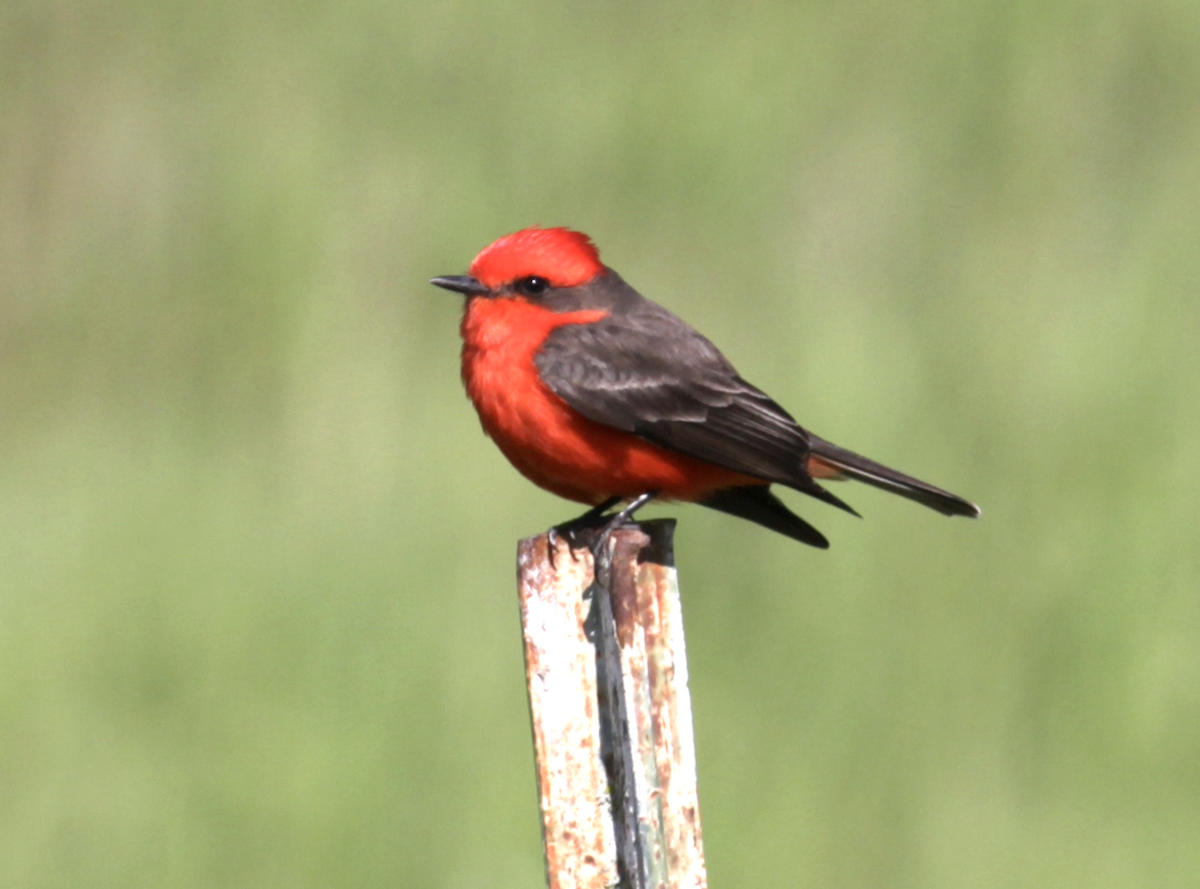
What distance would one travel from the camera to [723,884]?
4.60 meters

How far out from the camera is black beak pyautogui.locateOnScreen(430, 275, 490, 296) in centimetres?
481

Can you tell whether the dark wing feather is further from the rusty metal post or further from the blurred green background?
the rusty metal post

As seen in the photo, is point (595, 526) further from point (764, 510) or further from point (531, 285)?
point (531, 285)

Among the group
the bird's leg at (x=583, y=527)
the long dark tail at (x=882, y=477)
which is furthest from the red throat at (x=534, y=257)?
the long dark tail at (x=882, y=477)

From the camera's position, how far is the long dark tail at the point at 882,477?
15.6 ft

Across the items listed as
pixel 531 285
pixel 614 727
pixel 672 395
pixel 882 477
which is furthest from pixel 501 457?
pixel 614 727

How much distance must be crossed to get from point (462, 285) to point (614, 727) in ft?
6.48

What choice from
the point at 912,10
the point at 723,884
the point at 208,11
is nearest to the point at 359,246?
the point at 208,11

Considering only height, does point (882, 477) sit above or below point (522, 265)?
below

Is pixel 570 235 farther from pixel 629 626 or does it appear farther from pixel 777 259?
pixel 629 626

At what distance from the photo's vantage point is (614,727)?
119 inches

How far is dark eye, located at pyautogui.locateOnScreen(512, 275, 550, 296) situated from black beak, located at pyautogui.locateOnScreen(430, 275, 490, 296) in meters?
0.07

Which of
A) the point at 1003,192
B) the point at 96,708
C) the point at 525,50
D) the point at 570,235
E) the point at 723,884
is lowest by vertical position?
the point at 723,884

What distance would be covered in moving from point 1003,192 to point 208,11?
257cm
